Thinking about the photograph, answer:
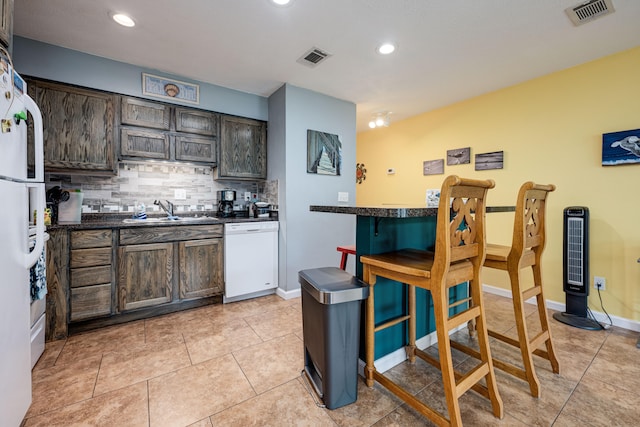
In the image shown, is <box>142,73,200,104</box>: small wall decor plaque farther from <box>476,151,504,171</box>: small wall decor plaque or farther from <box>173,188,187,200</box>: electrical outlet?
<box>476,151,504,171</box>: small wall decor plaque

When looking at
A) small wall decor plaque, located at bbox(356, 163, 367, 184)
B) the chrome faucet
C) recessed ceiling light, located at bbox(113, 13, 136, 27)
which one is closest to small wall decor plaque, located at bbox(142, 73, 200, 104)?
recessed ceiling light, located at bbox(113, 13, 136, 27)

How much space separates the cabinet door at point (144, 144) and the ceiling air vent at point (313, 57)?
1713mm

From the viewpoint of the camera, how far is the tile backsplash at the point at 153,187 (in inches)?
109

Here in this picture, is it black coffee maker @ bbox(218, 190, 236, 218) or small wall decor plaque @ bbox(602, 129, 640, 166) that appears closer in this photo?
small wall decor plaque @ bbox(602, 129, 640, 166)

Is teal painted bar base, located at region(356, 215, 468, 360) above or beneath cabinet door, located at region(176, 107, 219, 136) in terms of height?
beneath

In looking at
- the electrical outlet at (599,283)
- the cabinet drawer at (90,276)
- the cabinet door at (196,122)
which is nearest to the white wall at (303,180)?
the cabinet door at (196,122)

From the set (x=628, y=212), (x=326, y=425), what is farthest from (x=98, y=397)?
(x=628, y=212)

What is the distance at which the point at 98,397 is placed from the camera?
1.52m

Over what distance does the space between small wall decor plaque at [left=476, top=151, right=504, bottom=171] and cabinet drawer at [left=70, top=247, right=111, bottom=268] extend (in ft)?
14.0

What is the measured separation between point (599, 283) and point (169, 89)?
4878 millimetres

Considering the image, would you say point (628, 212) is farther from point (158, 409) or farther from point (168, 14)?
point (168, 14)

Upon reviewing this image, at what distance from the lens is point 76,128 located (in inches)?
97.5

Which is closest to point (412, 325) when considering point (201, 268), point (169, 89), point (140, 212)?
point (201, 268)

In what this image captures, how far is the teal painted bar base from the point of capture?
1.67 meters
